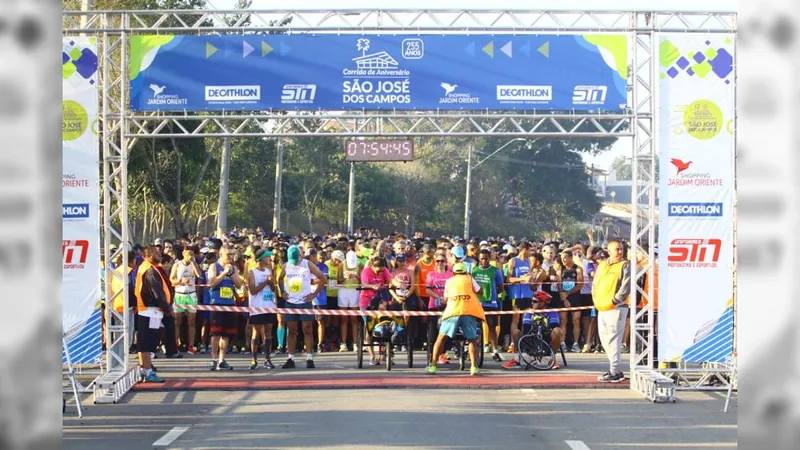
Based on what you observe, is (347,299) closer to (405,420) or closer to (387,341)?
(387,341)

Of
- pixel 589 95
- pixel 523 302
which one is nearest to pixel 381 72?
pixel 589 95

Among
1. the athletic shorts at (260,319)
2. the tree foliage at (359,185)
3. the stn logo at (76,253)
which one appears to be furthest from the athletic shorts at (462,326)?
the tree foliage at (359,185)

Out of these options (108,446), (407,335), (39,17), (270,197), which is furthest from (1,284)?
(270,197)

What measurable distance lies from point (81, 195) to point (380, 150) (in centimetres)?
713

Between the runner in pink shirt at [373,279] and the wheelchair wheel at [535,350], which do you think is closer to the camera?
the wheelchair wheel at [535,350]

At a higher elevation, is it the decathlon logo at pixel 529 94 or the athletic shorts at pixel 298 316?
the decathlon logo at pixel 529 94

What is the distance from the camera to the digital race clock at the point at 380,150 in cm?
1944

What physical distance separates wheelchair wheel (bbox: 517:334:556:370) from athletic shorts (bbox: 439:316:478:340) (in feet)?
4.29

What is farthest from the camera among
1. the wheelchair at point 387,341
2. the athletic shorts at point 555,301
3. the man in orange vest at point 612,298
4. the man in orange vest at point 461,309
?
the athletic shorts at point 555,301

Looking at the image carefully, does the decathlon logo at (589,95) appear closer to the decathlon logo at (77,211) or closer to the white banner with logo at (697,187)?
the white banner with logo at (697,187)

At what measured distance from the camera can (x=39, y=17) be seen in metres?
2.77

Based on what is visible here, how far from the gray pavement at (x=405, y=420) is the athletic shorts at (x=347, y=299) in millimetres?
4810

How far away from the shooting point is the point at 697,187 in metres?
13.9

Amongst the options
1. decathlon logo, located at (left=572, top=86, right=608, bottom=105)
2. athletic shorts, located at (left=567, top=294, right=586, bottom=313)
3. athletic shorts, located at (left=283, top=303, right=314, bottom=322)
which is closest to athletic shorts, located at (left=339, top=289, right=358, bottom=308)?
athletic shorts, located at (left=283, top=303, right=314, bottom=322)
